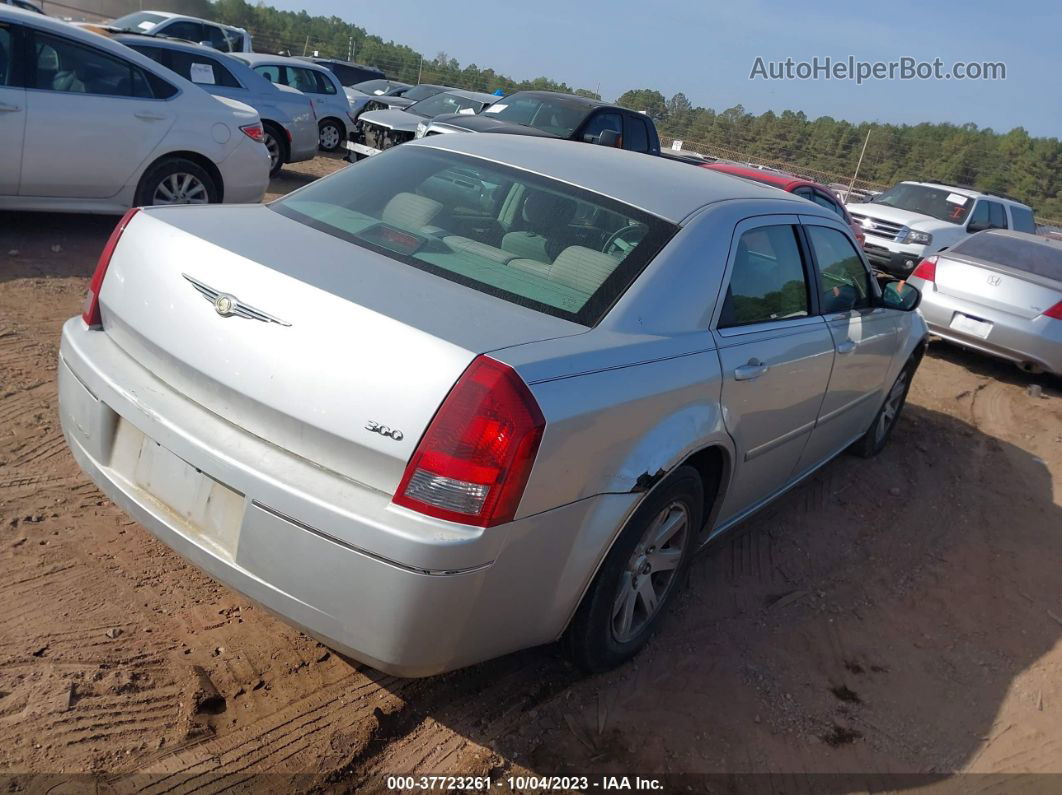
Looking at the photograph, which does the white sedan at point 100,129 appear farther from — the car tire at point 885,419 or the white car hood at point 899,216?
the white car hood at point 899,216

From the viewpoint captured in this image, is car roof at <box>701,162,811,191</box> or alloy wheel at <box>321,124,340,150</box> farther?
alloy wheel at <box>321,124,340,150</box>

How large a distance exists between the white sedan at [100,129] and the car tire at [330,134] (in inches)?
308

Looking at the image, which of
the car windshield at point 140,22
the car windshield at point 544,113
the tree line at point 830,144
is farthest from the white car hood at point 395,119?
the tree line at point 830,144

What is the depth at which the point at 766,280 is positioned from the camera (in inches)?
146

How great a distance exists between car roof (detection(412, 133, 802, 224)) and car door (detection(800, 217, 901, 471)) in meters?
0.35

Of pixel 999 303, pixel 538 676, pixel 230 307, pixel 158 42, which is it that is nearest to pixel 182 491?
pixel 230 307

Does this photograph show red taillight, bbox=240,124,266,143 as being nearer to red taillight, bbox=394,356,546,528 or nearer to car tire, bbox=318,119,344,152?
red taillight, bbox=394,356,546,528

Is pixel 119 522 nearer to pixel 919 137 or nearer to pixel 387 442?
pixel 387 442

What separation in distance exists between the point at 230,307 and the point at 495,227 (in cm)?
107

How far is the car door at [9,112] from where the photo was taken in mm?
6250

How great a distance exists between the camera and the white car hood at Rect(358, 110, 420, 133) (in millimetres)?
12664

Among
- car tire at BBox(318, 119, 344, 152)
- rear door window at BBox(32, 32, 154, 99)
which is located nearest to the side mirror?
rear door window at BBox(32, 32, 154, 99)

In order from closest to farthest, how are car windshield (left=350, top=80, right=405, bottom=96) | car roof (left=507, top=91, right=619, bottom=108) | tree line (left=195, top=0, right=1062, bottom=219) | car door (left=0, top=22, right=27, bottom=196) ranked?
car door (left=0, top=22, right=27, bottom=196), car roof (left=507, top=91, right=619, bottom=108), car windshield (left=350, top=80, right=405, bottom=96), tree line (left=195, top=0, right=1062, bottom=219)

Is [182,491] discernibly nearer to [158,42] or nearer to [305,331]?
[305,331]
